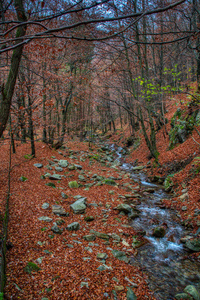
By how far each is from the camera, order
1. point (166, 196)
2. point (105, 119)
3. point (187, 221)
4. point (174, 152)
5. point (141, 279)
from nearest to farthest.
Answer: point (141, 279) → point (187, 221) → point (166, 196) → point (174, 152) → point (105, 119)

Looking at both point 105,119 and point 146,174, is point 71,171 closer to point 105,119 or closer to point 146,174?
point 146,174

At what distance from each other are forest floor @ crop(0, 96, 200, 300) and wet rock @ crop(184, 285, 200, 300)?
728 mm

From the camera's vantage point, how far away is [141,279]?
11.4 feet

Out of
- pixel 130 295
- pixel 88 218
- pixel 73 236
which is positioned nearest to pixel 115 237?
pixel 88 218

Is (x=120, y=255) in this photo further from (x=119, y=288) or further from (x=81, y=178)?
(x=81, y=178)

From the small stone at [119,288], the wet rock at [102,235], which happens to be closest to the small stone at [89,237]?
the wet rock at [102,235]

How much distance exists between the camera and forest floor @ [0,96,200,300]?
2832mm

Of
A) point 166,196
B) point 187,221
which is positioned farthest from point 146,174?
point 187,221

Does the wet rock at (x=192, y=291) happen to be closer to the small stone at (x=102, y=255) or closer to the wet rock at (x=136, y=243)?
the wet rock at (x=136, y=243)

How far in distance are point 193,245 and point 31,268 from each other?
3966mm

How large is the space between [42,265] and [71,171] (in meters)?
7.23

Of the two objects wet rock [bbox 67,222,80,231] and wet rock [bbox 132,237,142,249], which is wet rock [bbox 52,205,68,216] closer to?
wet rock [bbox 67,222,80,231]

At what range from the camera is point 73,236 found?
14.6 feet

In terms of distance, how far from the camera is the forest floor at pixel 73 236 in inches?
111
